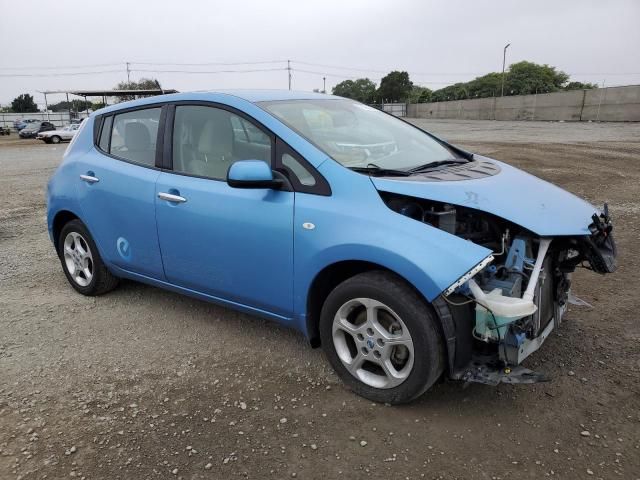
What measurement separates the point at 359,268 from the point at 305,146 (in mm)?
→ 779

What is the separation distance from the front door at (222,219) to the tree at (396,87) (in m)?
94.5

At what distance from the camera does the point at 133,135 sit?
4.02m

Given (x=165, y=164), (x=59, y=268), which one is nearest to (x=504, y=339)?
(x=165, y=164)

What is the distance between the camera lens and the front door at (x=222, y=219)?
121 inches

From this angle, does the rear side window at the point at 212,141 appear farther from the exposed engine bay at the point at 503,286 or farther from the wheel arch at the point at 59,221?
the wheel arch at the point at 59,221

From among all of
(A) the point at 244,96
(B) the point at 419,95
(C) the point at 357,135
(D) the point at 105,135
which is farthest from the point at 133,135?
(B) the point at 419,95

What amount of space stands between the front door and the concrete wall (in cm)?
3711

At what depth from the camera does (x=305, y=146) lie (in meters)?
3.04

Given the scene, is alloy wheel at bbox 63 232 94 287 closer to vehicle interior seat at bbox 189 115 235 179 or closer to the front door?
the front door

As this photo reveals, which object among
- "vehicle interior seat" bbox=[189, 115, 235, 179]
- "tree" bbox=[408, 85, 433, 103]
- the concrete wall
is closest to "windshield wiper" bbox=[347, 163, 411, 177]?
"vehicle interior seat" bbox=[189, 115, 235, 179]

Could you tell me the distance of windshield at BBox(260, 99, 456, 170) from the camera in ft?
10.5

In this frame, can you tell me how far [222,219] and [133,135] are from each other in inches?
52.0

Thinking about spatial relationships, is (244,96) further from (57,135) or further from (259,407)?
(57,135)

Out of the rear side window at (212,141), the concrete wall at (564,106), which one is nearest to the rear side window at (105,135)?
the rear side window at (212,141)
